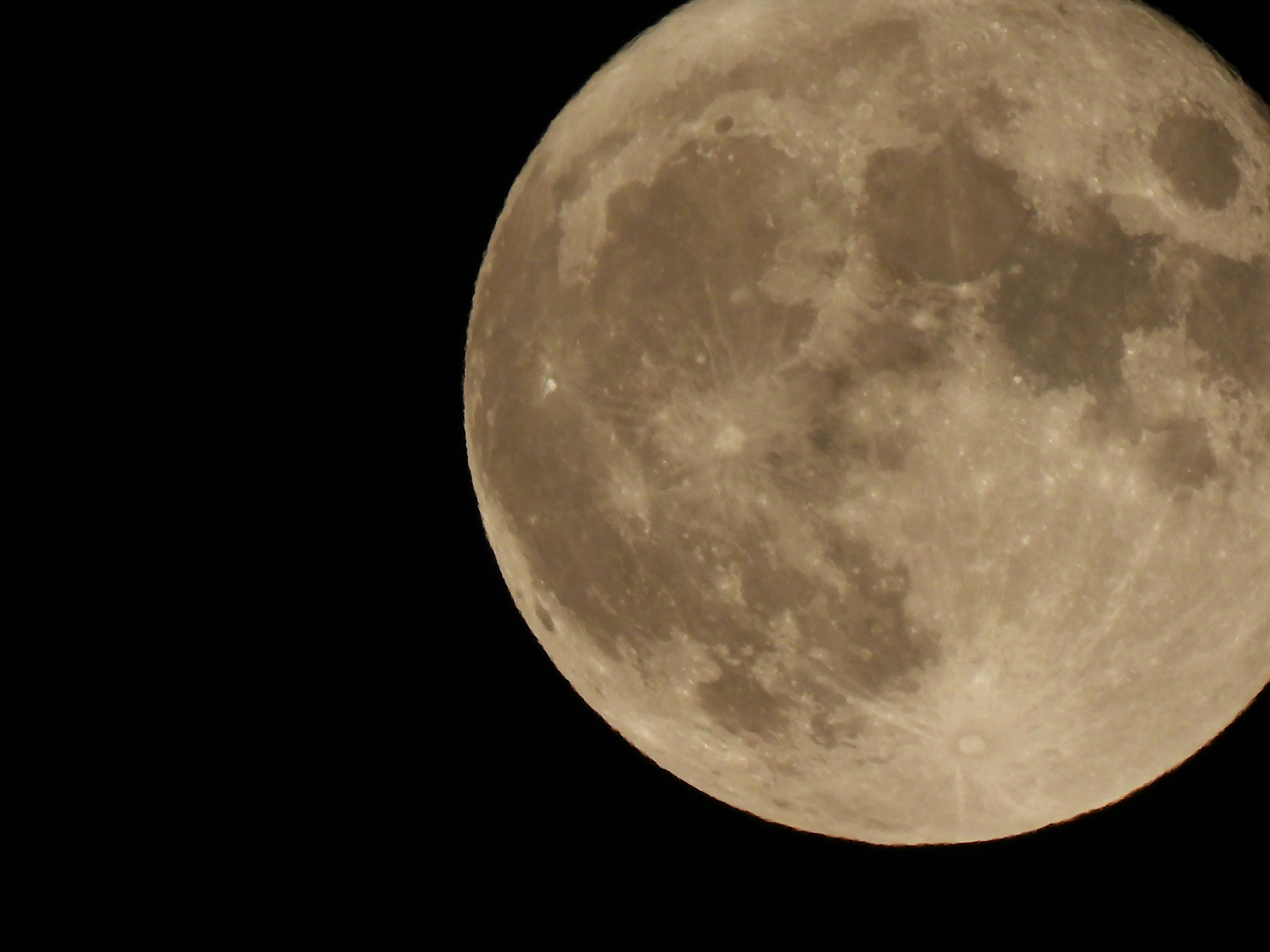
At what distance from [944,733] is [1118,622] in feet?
2.42

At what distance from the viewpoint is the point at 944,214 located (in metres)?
4.12

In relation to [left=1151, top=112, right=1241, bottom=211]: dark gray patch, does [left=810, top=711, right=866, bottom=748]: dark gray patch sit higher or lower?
lower

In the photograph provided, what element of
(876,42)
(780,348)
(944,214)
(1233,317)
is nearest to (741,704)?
(780,348)

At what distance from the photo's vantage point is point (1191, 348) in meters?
4.23

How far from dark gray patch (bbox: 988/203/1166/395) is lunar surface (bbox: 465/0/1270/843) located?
0.01 m

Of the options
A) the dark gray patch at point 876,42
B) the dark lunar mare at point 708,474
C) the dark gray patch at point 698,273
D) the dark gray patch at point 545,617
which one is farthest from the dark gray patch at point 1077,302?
the dark gray patch at point 545,617

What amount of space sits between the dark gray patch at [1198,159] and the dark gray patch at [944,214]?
0.63 metres

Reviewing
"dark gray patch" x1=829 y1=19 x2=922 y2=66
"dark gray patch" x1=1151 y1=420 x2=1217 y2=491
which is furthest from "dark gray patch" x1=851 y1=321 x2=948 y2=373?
"dark gray patch" x1=829 y1=19 x2=922 y2=66

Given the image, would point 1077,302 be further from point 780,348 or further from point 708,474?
point 708,474

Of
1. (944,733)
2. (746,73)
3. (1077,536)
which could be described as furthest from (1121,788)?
(746,73)

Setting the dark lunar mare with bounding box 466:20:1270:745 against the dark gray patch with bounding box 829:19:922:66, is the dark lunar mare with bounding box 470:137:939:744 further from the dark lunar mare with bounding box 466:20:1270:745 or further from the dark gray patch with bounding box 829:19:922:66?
the dark gray patch with bounding box 829:19:922:66

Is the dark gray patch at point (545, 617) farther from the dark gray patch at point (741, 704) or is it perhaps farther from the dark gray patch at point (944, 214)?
the dark gray patch at point (944, 214)

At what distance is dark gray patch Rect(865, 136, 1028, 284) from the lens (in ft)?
13.4

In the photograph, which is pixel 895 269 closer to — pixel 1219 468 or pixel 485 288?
pixel 1219 468
